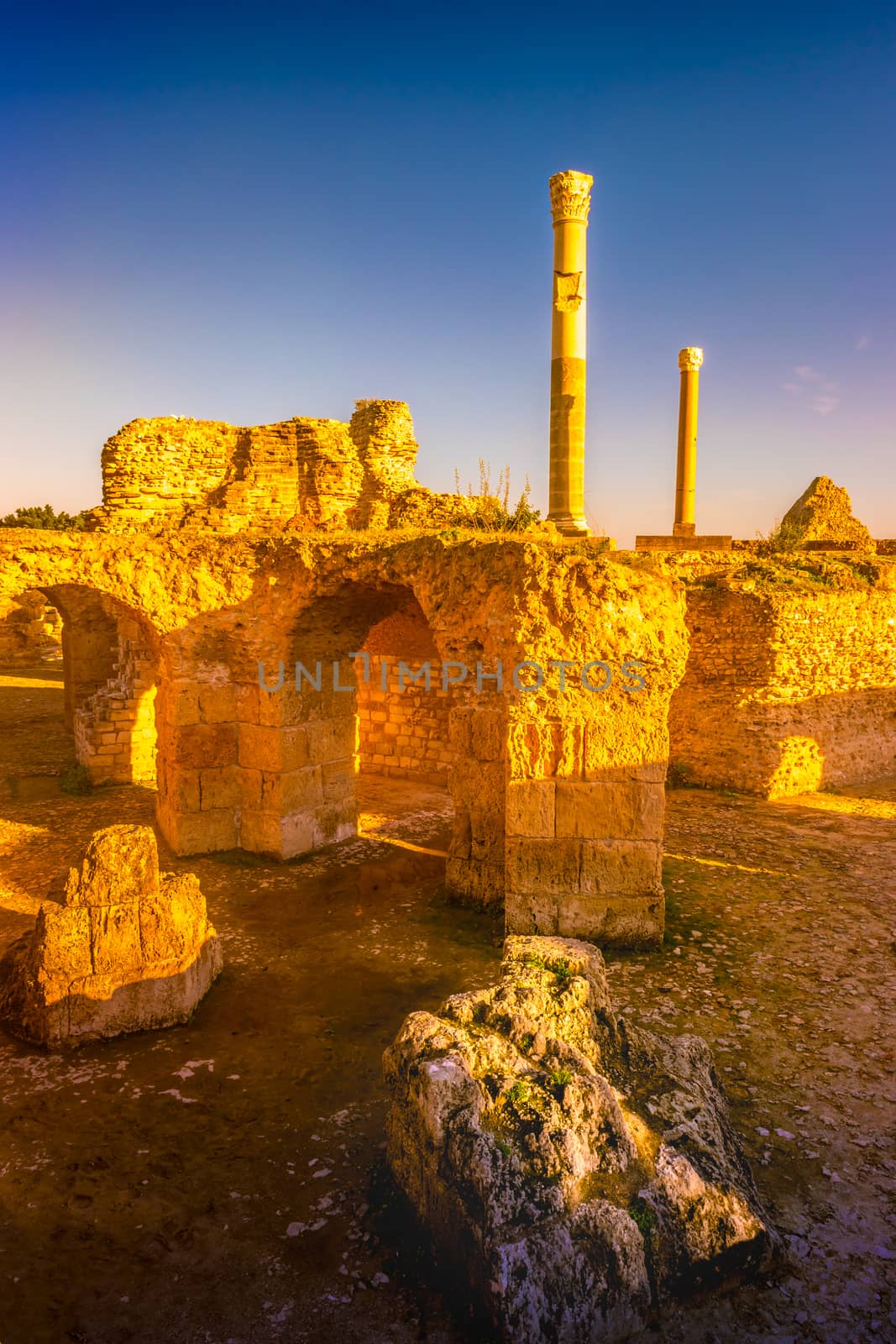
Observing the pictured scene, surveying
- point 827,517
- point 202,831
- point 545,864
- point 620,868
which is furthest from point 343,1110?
point 827,517

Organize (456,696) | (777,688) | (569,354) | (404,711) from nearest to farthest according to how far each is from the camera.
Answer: (456,696) < (777,688) < (404,711) < (569,354)

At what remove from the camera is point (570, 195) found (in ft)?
39.8

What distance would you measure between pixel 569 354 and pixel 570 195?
2304 millimetres

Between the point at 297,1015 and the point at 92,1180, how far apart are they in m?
1.66

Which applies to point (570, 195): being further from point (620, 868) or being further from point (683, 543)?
point (620, 868)

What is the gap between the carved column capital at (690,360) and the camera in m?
19.2

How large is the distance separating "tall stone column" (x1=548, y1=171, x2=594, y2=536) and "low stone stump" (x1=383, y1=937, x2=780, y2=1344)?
9.95m

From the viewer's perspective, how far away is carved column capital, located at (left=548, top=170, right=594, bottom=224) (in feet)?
39.7

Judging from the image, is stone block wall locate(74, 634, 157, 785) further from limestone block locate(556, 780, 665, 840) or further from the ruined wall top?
limestone block locate(556, 780, 665, 840)

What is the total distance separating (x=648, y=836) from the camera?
20.1ft

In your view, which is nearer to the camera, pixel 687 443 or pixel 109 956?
pixel 109 956

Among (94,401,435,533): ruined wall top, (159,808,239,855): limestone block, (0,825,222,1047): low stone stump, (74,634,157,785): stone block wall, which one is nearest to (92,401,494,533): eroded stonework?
(94,401,435,533): ruined wall top

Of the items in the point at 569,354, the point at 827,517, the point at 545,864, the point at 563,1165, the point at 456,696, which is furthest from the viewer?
the point at 827,517

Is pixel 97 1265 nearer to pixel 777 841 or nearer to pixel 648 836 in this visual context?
pixel 648 836
